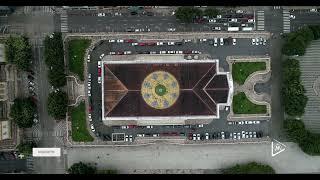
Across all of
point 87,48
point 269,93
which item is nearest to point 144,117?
point 87,48

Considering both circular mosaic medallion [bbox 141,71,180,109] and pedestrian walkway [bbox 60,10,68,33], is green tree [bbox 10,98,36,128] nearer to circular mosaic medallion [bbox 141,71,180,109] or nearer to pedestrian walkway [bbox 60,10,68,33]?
pedestrian walkway [bbox 60,10,68,33]

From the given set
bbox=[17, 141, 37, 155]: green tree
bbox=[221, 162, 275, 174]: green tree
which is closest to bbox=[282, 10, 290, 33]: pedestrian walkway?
bbox=[221, 162, 275, 174]: green tree

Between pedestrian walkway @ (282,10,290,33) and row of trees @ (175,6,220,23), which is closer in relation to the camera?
row of trees @ (175,6,220,23)

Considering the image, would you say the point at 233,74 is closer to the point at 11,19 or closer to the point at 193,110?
the point at 193,110

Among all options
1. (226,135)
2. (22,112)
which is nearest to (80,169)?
(22,112)

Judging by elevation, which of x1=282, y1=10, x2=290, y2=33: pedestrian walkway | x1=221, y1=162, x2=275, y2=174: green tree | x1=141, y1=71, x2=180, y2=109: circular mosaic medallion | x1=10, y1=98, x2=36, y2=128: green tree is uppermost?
x1=282, y1=10, x2=290, y2=33: pedestrian walkway

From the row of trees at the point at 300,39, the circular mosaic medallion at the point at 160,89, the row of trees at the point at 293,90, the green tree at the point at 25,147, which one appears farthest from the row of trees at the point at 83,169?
the row of trees at the point at 300,39
